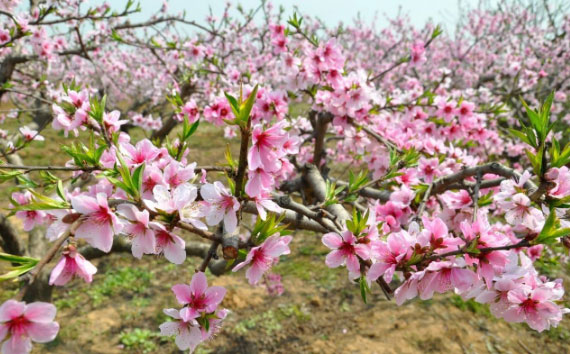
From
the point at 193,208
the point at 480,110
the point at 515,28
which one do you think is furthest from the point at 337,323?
the point at 515,28

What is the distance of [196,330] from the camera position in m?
1.06

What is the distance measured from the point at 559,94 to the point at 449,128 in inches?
288

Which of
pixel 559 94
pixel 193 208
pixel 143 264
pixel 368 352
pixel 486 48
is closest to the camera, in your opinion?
pixel 193 208

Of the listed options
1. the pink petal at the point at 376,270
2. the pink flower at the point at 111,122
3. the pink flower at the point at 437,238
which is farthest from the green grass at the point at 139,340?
the pink flower at the point at 437,238

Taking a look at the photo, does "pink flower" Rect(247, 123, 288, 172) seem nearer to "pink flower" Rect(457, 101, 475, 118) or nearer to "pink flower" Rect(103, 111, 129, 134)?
"pink flower" Rect(103, 111, 129, 134)

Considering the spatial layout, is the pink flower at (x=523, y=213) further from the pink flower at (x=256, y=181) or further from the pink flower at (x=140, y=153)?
the pink flower at (x=140, y=153)

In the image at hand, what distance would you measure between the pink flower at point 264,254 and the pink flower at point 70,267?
39cm

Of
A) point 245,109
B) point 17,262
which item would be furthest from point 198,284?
point 245,109

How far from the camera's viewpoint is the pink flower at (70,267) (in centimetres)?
85

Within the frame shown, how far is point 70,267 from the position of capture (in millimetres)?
893

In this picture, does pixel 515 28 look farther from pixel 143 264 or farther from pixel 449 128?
pixel 143 264

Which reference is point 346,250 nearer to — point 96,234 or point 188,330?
point 188,330

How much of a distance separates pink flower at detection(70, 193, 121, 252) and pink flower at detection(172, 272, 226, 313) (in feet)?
0.95

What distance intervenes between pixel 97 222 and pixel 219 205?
1.10 ft
